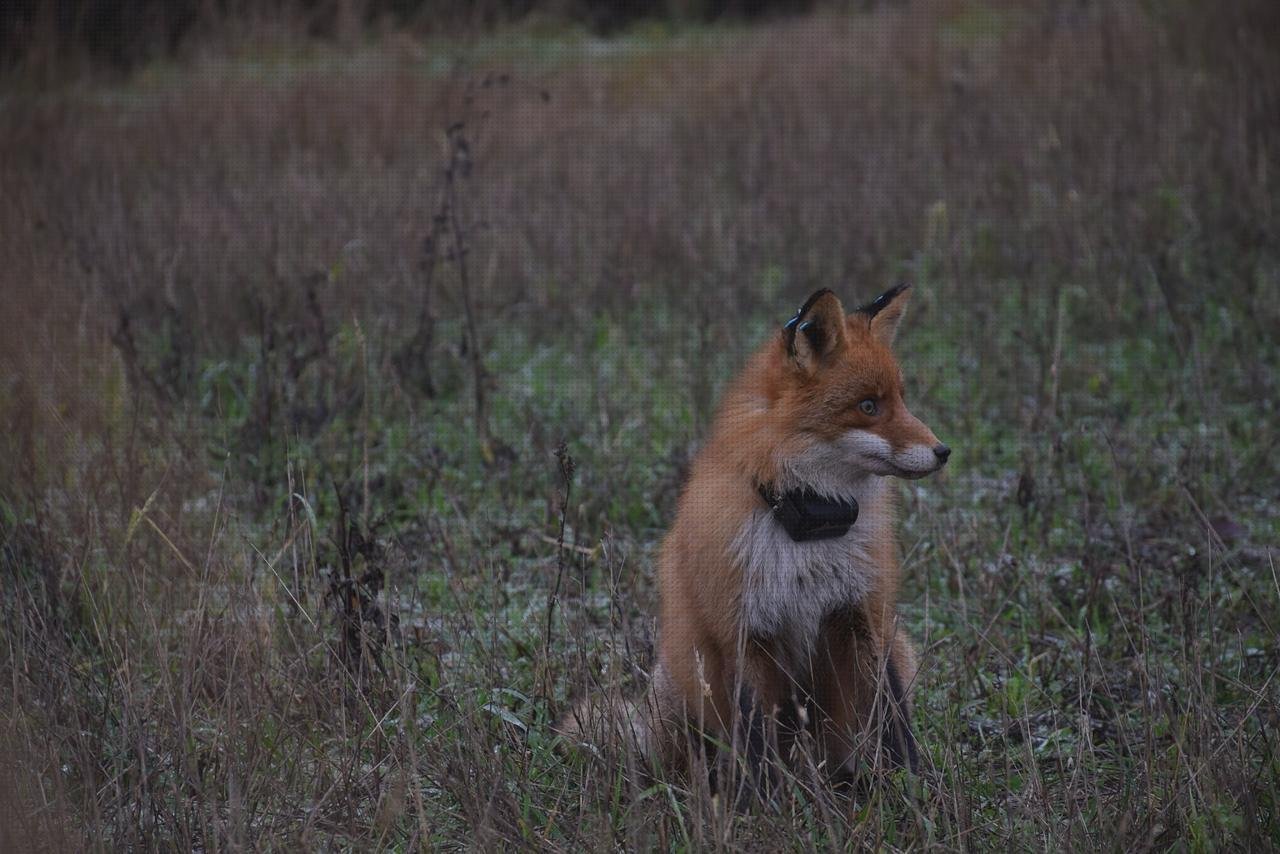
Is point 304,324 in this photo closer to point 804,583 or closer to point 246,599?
point 246,599

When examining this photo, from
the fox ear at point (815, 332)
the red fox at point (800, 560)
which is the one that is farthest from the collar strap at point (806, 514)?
the fox ear at point (815, 332)

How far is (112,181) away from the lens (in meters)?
9.25

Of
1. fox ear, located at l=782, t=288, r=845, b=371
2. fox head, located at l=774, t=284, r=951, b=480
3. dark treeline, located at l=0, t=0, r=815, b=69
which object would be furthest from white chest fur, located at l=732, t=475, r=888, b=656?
dark treeline, located at l=0, t=0, r=815, b=69

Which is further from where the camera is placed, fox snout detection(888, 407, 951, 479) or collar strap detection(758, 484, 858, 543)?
collar strap detection(758, 484, 858, 543)

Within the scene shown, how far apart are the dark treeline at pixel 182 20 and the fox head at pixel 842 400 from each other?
37.0 feet

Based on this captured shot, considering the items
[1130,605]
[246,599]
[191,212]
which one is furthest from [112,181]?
[1130,605]

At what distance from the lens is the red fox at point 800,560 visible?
3250mm

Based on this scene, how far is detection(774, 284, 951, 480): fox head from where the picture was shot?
3254mm

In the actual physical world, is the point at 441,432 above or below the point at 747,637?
below

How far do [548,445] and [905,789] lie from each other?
3076 mm

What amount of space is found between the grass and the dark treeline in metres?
0.94

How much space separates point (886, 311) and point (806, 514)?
0.72 meters

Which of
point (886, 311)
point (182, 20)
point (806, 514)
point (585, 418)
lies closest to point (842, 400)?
point (806, 514)

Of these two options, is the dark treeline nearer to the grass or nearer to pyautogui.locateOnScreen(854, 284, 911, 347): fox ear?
the grass
